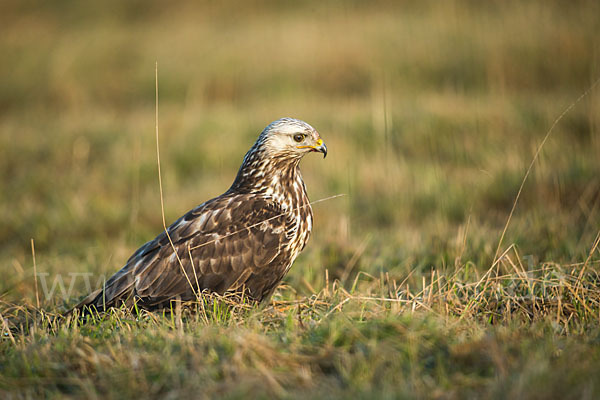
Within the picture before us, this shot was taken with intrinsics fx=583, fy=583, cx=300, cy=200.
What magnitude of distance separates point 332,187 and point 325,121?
218 cm

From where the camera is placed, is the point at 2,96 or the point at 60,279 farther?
the point at 2,96

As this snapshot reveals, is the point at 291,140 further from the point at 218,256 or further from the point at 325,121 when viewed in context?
the point at 325,121

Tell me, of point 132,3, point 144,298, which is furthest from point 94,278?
point 132,3

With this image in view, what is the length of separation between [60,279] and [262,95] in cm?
753

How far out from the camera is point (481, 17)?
12.2m

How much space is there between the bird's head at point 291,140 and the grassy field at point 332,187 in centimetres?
100

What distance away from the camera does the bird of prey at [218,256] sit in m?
3.70

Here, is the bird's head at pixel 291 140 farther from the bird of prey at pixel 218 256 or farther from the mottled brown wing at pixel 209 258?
the mottled brown wing at pixel 209 258

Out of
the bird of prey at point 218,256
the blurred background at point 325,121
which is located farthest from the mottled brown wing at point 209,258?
the blurred background at point 325,121

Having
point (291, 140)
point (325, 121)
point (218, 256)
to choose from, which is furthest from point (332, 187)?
point (218, 256)

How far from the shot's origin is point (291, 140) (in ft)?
13.3

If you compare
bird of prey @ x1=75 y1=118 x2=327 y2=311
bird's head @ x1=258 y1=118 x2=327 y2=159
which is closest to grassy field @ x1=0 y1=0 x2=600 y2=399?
bird of prey @ x1=75 y1=118 x2=327 y2=311

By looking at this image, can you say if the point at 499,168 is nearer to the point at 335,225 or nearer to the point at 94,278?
the point at 335,225

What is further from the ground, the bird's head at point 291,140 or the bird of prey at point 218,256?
the bird's head at point 291,140
